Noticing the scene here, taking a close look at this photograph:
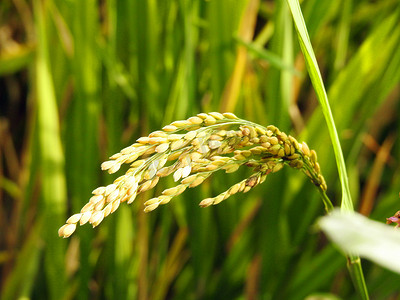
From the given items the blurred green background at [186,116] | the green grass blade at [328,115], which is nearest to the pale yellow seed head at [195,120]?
the green grass blade at [328,115]

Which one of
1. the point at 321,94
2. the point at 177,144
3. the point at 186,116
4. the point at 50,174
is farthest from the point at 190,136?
the point at 50,174

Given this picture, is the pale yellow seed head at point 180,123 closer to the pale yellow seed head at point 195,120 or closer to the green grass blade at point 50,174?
the pale yellow seed head at point 195,120

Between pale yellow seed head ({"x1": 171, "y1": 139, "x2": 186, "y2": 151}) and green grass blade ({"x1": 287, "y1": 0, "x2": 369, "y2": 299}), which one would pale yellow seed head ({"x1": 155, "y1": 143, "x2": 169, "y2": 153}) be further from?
green grass blade ({"x1": 287, "y1": 0, "x2": 369, "y2": 299})

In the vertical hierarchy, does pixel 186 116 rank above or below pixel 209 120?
below

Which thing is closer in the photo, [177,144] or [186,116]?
[177,144]

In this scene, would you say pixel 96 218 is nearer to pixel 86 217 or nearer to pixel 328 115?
pixel 86 217

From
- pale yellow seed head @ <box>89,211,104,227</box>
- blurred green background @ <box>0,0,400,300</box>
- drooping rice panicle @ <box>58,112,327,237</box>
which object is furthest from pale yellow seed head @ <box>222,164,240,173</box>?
blurred green background @ <box>0,0,400,300</box>
